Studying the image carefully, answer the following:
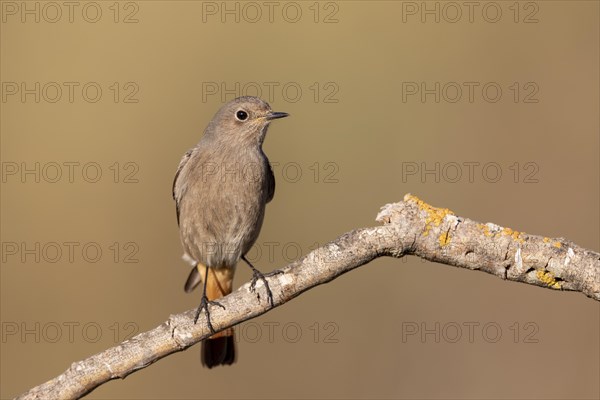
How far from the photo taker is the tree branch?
394 cm

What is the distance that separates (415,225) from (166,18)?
19.5 ft

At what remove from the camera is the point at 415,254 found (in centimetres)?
407

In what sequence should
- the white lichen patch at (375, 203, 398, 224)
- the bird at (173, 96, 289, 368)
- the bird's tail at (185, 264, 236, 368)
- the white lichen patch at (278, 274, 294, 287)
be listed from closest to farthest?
1. the white lichen patch at (375, 203, 398, 224)
2. the white lichen patch at (278, 274, 294, 287)
3. the bird at (173, 96, 289, 368)
4. the bird's tail at (185, 264, 236, 368)

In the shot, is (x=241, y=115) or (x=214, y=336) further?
(x=214, y=336)

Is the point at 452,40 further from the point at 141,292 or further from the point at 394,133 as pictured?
the point at 141,292

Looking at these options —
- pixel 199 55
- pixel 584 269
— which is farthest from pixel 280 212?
pixel 584 269

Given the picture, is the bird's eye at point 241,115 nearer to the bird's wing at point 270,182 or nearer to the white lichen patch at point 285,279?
the bird's wing at point 270,182

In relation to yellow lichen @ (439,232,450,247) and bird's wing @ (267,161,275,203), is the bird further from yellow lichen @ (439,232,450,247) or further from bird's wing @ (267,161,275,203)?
yellow lichen @ (439,232,450,247)

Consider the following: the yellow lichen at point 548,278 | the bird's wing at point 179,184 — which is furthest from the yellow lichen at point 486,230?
the bird's wing at point 179,184

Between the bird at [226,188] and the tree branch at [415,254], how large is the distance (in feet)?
6.49

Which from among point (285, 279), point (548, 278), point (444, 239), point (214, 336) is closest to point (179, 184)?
point (214, 336)

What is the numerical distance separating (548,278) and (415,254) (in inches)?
25.7

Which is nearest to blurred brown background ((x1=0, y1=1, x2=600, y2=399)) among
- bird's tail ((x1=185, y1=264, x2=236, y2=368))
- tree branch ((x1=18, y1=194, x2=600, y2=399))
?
bird's tail ((x1=185, y1=264, x2=236, y2=368))

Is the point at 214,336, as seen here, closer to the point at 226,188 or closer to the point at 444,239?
the point at 226,188
